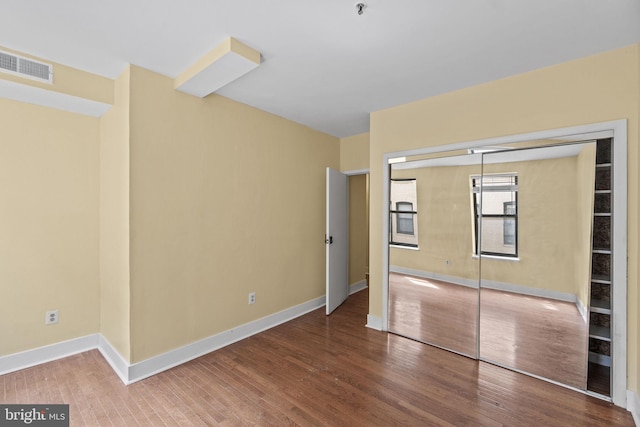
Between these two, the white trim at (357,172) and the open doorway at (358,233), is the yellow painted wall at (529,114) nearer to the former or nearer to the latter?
the white trim at (357,172)

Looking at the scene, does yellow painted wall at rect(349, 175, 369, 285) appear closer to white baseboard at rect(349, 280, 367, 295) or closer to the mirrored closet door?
white baseboard at rect(349, 280, 367, 295)

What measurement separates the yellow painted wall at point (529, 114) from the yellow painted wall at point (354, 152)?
890 millimetres

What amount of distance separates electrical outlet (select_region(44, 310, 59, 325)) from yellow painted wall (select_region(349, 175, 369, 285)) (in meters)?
3.79

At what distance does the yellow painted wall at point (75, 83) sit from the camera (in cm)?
219

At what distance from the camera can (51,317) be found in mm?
2662

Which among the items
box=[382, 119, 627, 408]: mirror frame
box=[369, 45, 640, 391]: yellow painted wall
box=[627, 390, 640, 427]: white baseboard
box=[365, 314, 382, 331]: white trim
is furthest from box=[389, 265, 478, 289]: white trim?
box=[627, 390, 640, 427]: white baseboard

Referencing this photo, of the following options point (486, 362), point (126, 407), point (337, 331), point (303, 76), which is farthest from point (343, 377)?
point (303, 76)

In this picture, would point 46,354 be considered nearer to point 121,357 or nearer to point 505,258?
point 121,357

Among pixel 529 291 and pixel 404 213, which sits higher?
pixel 404 213

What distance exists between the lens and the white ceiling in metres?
1.68

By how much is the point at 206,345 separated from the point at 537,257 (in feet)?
10.7

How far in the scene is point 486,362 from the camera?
2646 mm

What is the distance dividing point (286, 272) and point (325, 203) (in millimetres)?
1211

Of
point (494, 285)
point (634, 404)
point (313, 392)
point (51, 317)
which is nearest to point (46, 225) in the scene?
point (51, 317)
